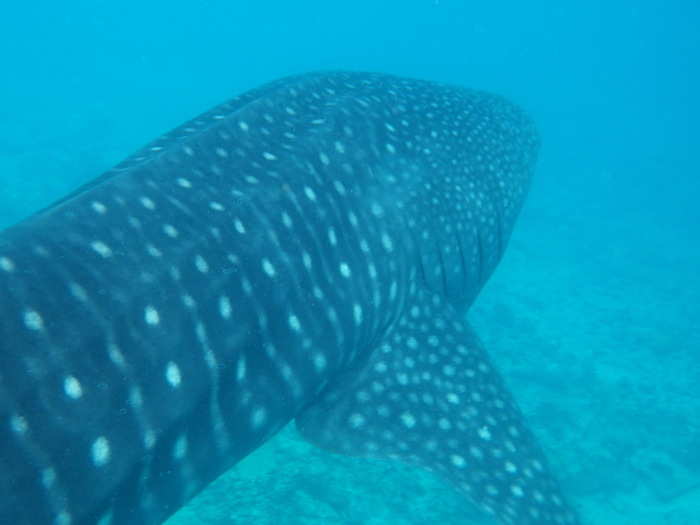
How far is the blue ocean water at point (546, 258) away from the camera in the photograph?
710cm

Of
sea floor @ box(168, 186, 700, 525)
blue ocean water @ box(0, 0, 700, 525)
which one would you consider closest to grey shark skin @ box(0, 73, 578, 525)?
sea floor @ box(168, 186, 700, 525)

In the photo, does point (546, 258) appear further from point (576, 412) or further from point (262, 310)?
point (262, 310)

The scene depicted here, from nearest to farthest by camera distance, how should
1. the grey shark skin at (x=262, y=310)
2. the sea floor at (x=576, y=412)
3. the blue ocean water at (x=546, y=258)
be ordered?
the grey shark skin at (x=262, y=310) → the sea floor at (x=576, y=412) → the blue ocean water at (x=546, y=258)

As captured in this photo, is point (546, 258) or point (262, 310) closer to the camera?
point (262, 310)

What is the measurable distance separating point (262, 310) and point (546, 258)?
55.0 feet

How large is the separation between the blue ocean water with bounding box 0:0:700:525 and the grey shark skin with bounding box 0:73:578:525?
3.24m

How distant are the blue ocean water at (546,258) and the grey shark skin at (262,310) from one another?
3.24 m

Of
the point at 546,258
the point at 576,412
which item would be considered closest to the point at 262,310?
the point at 576,412

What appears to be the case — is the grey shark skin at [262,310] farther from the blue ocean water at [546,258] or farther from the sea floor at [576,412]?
the blue ocean water at [546,258]

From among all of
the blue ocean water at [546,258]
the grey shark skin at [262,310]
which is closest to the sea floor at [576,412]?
the blue ocean water at [546,258]

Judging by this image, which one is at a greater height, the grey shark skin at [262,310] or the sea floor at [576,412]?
the grey shark skin at [262,310]

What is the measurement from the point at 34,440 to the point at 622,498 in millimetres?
8107

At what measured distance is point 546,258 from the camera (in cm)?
1856

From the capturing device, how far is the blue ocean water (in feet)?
23.3
